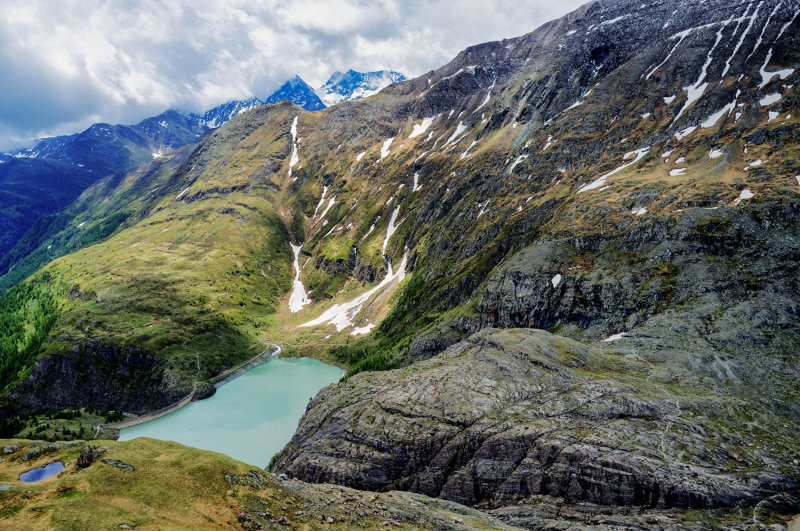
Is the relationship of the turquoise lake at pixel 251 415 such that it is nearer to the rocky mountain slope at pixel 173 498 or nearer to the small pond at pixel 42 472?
the rocky mountain slope at pixel 173 498

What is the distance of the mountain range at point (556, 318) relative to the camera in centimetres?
3356

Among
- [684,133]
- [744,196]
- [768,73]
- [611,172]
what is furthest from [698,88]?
[744,196]

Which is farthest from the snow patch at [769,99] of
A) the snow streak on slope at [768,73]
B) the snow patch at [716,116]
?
the snow streak on slope at [768,73]

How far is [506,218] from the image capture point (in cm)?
12006

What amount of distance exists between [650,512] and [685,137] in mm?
111200

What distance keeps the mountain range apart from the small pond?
360 cm

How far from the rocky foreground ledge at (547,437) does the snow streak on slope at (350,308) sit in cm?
10649

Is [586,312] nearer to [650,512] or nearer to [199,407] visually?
[650,512]

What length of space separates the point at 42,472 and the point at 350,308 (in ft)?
468

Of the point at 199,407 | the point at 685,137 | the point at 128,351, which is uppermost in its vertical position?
the point at 685,137

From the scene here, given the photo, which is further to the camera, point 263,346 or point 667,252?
point 263,346

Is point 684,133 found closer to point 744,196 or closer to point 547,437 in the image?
point 744,196

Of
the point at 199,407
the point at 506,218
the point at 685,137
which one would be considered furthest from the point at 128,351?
the point at 685,137

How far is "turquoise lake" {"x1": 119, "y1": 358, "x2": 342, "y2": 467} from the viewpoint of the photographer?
83594 mm
